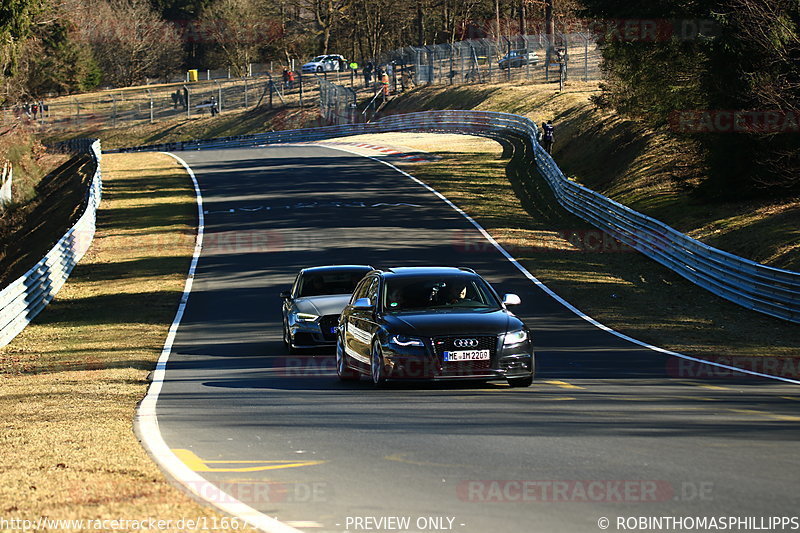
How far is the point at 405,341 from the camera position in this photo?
530 inches

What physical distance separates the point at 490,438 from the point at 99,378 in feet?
28.6

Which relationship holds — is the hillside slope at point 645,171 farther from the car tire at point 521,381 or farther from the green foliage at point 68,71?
the green foliage at point 68,71

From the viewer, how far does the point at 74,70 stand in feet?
403

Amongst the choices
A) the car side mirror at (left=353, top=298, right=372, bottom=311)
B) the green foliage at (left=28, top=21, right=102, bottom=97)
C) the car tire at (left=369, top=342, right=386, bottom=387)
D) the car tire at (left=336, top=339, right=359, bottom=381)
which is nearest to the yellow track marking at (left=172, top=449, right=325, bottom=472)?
the car tire at (left=369, top=342, right=386, bottom=387)

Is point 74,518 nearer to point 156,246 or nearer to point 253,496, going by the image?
point 253,496

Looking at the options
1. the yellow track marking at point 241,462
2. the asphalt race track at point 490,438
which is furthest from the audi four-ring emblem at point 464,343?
the yellow track marking at point 241,462

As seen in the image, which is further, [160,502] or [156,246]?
[156,246]

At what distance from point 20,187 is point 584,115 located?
101 ft

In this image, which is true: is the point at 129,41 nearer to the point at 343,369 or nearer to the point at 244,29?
the point at 244,29

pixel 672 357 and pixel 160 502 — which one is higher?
pixel 160 502

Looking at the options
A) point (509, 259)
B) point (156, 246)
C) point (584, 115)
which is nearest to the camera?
point (509, 259)

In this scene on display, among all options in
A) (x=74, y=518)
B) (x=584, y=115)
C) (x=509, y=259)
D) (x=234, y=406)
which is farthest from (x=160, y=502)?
(x=584, y=115)

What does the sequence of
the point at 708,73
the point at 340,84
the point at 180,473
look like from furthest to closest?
the point at 340,84 → the point at 708,73 → the point at 180,473

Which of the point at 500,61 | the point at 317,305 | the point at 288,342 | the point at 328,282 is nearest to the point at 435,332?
the point at 317,305
